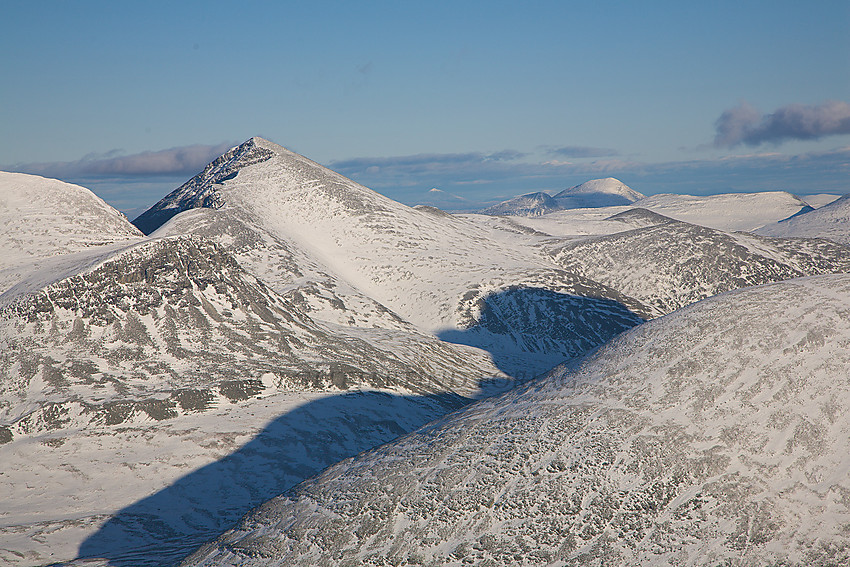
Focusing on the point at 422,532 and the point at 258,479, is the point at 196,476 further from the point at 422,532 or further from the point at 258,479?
the point at 422,532

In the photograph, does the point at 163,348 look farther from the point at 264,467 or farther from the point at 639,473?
the point at 639,473

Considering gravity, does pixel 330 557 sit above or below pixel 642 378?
below

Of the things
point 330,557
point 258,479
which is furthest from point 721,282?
point 330,557

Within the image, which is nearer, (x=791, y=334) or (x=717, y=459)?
(x=717, y=459)

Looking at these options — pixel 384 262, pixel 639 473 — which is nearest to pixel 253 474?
pixel 639 473

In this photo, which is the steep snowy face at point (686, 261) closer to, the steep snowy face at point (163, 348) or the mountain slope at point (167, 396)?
the mountain slope at point (167, 396)

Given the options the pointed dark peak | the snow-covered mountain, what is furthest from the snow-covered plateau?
the pointed dark peak

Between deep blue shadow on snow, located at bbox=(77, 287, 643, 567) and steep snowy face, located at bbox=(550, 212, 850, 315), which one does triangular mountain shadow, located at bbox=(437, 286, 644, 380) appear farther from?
steep snowy face, located at bbox=(550, 212, 850, 315)
